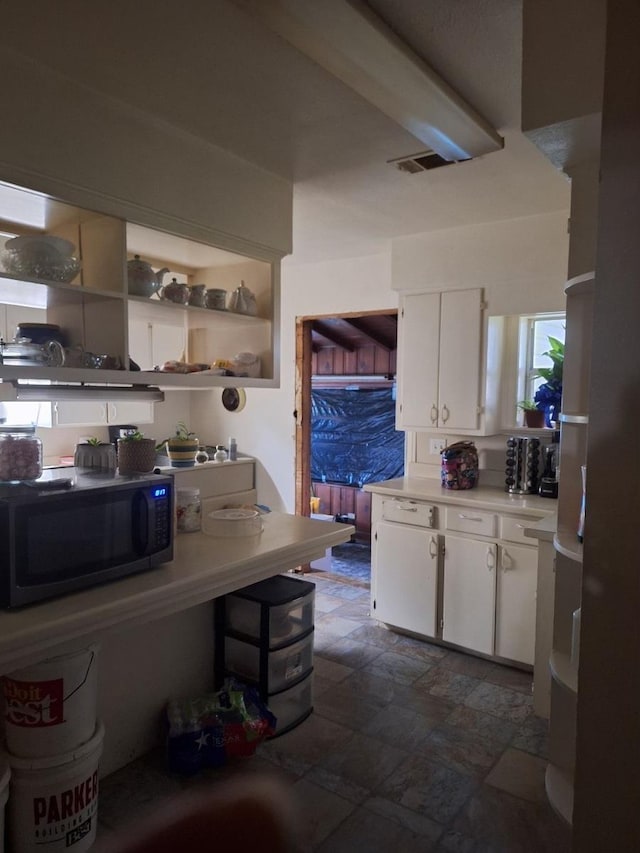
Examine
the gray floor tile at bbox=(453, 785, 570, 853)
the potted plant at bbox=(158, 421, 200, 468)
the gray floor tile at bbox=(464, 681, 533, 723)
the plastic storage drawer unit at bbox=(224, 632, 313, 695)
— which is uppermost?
A: the potted plant at bbox=(158, 421, 200, 468)

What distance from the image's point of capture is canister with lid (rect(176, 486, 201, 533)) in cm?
238

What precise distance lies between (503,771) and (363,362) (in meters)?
4.43

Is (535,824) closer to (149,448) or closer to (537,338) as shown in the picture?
(149,448)

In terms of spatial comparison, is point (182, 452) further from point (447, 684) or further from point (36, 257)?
point (447, 684)

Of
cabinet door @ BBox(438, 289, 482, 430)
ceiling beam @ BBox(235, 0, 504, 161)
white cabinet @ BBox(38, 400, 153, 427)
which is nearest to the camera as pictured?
ceiling beam @ BBox(235, 0, 504, 161)

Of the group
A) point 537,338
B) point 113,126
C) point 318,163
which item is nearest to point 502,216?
point 537,338

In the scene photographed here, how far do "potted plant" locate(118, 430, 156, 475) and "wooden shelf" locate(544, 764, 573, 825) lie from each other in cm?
171

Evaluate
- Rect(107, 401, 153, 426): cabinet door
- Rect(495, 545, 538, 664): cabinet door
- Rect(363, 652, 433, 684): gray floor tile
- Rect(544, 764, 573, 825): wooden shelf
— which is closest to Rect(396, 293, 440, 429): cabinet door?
Rect(495, 545, 538, 664): cabinet door

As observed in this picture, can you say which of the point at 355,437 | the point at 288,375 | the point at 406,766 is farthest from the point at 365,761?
the point at 355,437

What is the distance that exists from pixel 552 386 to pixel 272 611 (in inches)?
78.3

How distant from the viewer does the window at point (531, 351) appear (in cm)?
353

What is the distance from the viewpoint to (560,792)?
1.66 meters

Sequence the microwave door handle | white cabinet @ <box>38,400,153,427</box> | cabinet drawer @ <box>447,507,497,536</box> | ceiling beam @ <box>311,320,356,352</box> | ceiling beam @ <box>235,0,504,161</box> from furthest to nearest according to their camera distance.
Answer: ceiling beam @ <box>311,320,356,352</box>, white cabinet @ <box>38,400,153,427</box>, cabinet drawer @ <box>447,507,497,536</box>, the microwave door handle, ceiling beam @ <box>235,0,504,161</box>

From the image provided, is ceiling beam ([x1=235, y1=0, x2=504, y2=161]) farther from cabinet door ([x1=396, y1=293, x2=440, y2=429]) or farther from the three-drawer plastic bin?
the three-drawer plastic bin
